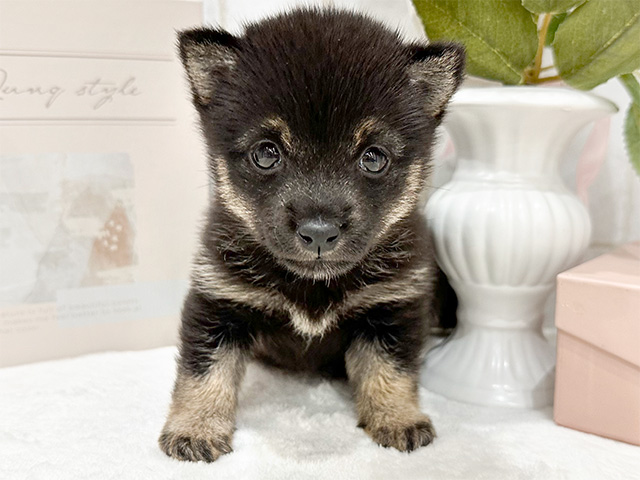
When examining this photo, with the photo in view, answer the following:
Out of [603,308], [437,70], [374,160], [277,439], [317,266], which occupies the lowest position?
[277,439]

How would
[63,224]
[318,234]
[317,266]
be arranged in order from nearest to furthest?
[318,234] < [317,266] < [63,224]

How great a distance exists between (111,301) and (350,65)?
113cm

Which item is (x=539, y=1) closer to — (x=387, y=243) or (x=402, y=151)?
(x=402, y=151)

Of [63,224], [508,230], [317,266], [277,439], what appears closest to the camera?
[317,266]

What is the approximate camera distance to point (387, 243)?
53.3 inches

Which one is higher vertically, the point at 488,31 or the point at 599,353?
the point at 488,31

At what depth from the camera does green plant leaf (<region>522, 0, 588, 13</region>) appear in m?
1.36

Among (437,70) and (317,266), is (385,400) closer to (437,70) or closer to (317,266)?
(317,266)

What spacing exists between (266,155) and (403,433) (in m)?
0.66

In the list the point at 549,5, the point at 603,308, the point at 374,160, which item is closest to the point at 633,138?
the point at 549,5

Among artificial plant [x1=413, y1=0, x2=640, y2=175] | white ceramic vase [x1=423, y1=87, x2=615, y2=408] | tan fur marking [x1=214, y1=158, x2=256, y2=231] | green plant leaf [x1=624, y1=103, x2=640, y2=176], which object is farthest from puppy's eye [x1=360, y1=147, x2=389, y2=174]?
green plant leaf [x1=624, y1=103, x2=640, y2=176]

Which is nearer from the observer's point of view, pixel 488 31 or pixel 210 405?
pixel 210 405

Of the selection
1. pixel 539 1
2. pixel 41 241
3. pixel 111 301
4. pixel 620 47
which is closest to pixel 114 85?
pixel 41 241

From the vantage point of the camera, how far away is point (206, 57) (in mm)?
1211
